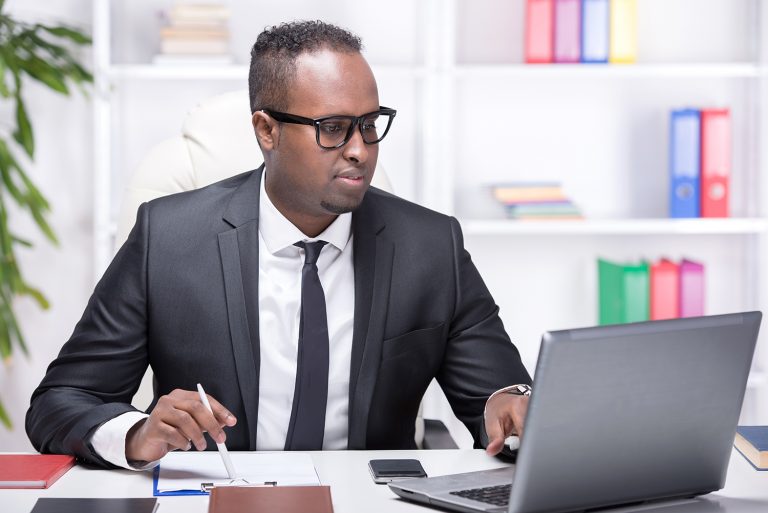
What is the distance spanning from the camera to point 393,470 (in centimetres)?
142

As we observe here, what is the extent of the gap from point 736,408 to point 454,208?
228 cm

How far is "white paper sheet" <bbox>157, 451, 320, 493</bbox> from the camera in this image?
4.50ft

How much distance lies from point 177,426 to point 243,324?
374 millimetres

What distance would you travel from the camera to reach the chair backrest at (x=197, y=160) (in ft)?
7.02

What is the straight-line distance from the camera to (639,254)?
3518 mm

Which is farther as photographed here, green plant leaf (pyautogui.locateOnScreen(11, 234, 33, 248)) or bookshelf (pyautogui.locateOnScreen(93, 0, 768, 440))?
bookshelf (pyautogui.locateOnScreen(93, 0, 768, 440))

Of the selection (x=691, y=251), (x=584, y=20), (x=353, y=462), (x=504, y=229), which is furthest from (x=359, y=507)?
(x=691, y=251)

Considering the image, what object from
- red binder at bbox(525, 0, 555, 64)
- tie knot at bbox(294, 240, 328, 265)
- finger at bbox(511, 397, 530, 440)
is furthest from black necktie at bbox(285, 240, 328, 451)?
red binder at bbox(525, 0, 555, 64)

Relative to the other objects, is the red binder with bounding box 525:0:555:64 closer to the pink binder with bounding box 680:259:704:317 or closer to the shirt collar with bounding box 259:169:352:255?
the pink binder with bounding box 680:259:704:317

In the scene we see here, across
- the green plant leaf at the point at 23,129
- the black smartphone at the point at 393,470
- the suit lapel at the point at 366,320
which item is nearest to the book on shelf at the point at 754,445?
the black smartphone at the point at 393,470

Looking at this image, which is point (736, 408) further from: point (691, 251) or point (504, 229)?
point (691, 251)

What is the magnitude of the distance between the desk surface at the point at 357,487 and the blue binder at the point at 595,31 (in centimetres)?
188

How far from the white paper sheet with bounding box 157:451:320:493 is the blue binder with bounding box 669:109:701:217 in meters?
2.06

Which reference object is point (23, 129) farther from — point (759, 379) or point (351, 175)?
point (759, 379)
